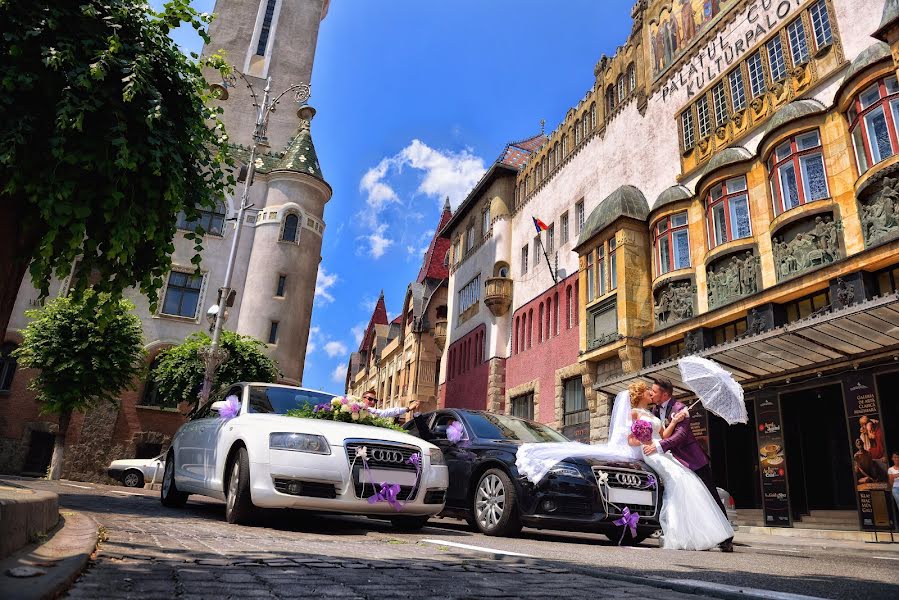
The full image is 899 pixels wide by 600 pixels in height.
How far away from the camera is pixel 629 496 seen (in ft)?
23.9

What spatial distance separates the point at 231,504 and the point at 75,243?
307 cm

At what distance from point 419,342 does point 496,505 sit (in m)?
36.0

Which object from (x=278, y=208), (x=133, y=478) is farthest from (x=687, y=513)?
(x=278, y=208)

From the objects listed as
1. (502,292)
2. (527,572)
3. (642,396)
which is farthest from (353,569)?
(502,292)

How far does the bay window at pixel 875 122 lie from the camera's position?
42.4ft

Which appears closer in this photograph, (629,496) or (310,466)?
(310,466)

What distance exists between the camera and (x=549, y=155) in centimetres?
3019

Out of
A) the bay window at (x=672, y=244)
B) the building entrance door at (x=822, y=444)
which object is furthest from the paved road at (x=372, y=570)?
the bay window at (x=672, y=244)

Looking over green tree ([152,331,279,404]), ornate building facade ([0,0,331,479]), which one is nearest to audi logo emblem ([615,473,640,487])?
green tree ([152,331,279,404])

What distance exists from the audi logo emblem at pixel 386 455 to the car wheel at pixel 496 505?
5.01ft

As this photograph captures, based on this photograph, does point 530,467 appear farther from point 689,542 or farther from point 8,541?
point 8,541

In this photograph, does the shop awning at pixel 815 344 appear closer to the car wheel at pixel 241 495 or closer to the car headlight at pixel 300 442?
the car headlight at pixel 300 442

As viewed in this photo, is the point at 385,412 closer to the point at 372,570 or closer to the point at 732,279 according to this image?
the point at 372,570

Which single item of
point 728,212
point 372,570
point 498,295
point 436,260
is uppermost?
point 436,260
